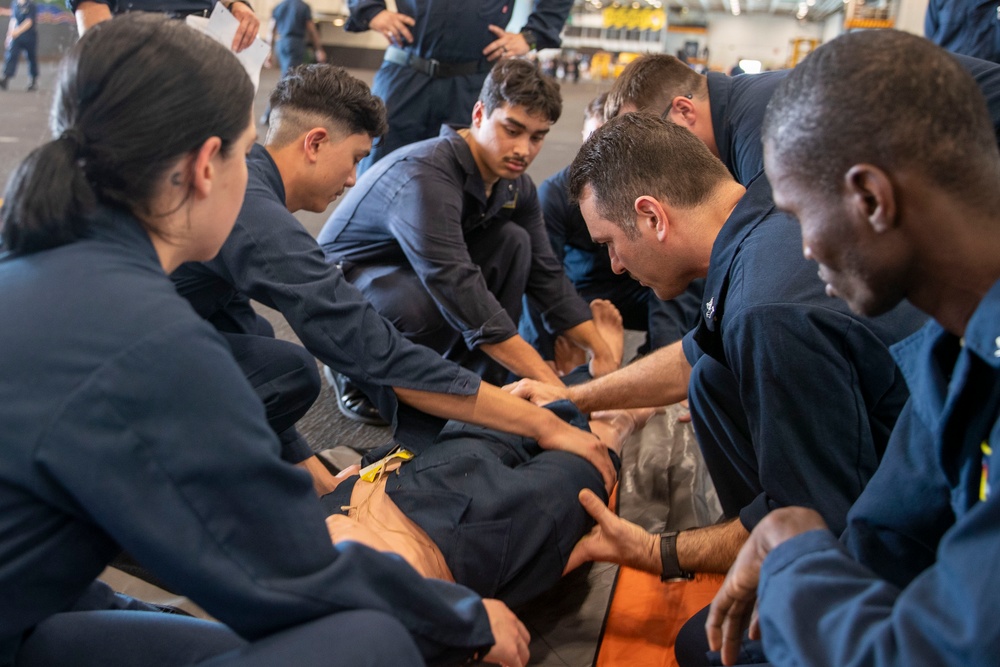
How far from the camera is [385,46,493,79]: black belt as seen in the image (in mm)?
3602

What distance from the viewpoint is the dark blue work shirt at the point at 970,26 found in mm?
3496

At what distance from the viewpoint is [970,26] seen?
357 centimetres

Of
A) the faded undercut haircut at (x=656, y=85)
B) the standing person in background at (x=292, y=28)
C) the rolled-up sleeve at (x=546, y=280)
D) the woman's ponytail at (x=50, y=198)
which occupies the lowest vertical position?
the standing person in background at (x=292, y=28)

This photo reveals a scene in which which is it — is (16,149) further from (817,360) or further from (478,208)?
(817,360)

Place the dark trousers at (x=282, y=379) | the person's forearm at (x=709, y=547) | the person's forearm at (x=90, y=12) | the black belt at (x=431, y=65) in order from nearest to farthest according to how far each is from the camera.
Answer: the person's forearm at (x=709, y=547) → the dark trousers at (x=282, y=379) → the person's forearm at (x=90, y=12) → the black belt at (x=431, y=65)

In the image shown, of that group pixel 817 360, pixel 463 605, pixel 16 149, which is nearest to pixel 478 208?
pixel 817 360

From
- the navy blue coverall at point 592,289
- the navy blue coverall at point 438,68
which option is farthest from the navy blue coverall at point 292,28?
the navy blue coverall at point 592,289

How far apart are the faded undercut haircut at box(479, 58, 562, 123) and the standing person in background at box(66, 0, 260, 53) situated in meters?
0.81

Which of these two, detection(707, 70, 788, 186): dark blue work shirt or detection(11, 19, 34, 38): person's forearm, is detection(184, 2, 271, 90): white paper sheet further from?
detection(11, 19, 34, 38): person's forearm

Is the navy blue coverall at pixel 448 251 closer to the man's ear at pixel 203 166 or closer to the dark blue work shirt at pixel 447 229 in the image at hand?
the dark blue work shirt at pixel 447 229

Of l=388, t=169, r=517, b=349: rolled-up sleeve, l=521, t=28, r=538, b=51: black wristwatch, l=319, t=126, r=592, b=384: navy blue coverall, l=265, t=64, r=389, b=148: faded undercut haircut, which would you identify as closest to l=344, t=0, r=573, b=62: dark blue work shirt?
l=521, t=28, r=538, b=51: black wristwatch

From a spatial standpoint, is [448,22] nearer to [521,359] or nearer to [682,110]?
[682,110]

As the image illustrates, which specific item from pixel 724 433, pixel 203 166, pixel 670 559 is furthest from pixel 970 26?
pixel 203 166

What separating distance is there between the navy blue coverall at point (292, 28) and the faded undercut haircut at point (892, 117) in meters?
8.64
